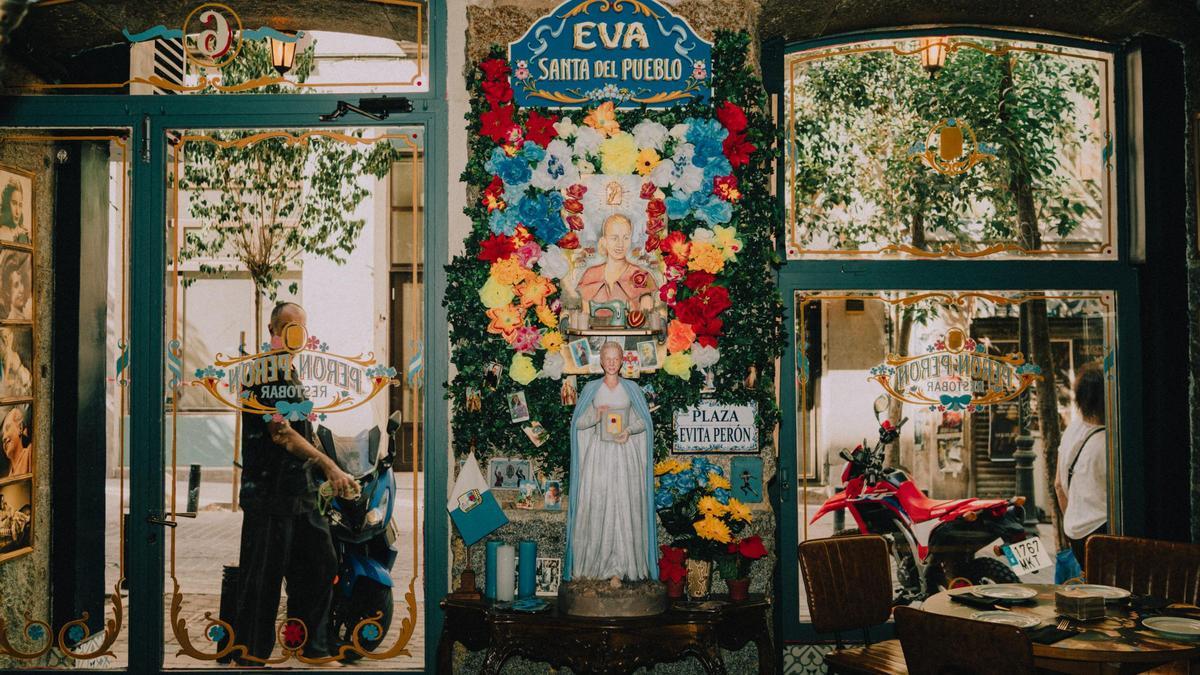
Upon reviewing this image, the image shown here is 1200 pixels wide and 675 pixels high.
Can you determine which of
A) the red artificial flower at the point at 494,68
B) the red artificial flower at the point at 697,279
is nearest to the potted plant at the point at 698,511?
the red artificial flower at the point at 697,279

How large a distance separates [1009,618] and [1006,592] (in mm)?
388

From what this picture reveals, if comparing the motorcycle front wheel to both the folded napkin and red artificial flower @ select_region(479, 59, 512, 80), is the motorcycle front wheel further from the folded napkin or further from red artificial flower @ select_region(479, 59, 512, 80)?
the folded napkin

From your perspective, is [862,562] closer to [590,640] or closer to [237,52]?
[590,640]

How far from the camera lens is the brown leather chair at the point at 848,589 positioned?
162 inches

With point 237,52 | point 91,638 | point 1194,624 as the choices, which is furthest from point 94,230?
point 1194,624

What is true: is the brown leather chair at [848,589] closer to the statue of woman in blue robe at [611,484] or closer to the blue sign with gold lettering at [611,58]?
the statue of woman in blue robe at [611,484]

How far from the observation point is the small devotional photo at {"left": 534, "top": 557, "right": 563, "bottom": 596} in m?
4.23

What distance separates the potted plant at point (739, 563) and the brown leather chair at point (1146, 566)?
62.4 inches

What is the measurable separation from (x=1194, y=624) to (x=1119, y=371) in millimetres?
1613

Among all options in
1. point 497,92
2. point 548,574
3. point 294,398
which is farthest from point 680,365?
point 294,398

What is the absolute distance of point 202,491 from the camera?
4.41m

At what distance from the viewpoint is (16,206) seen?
14.8 feet

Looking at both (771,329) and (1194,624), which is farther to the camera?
(771,329)

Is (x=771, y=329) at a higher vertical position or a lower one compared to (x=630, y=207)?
lower
